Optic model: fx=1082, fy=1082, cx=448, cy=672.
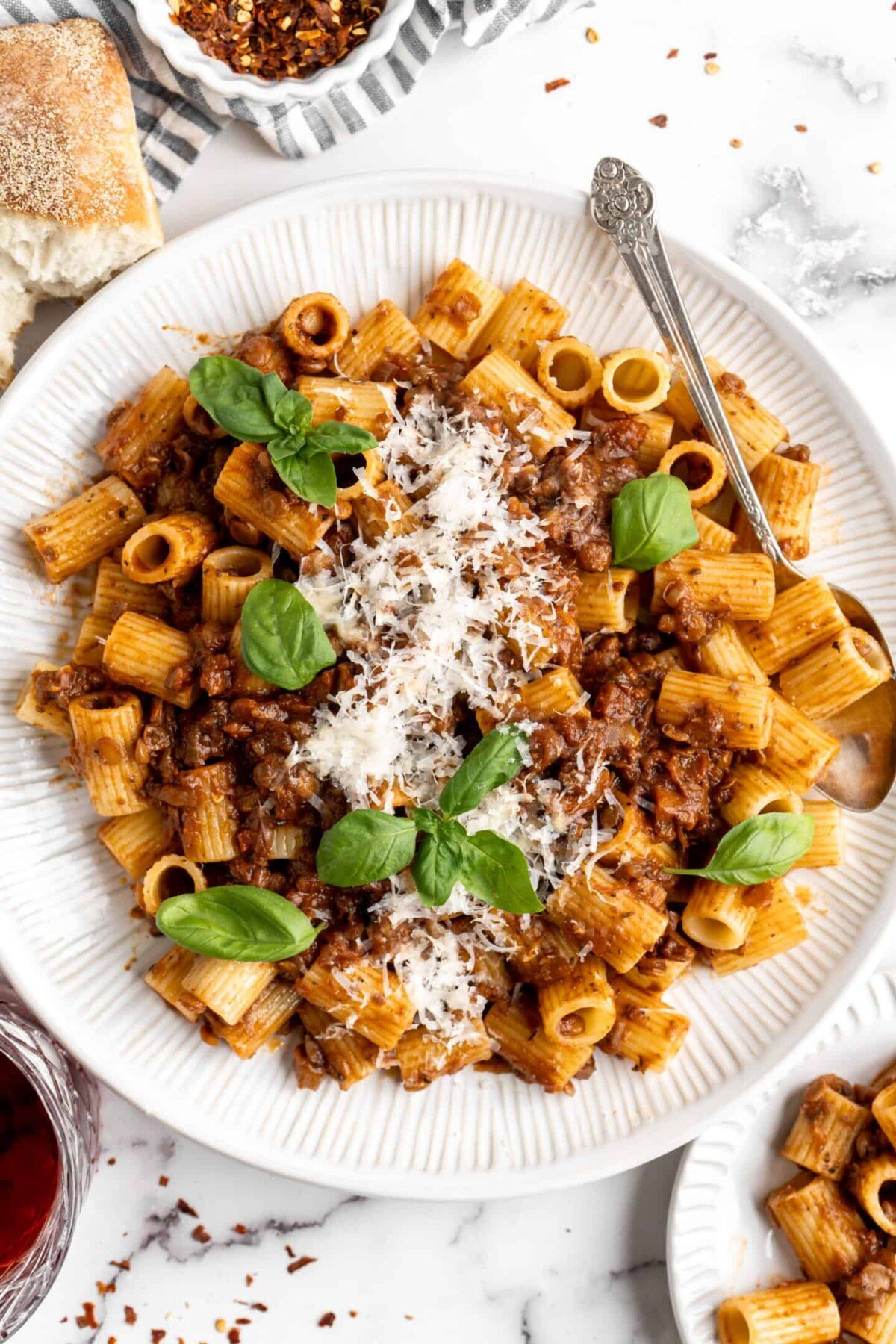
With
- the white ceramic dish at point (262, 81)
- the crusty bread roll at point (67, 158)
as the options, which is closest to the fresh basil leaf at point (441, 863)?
the crusty bread roll at point (67, 158)

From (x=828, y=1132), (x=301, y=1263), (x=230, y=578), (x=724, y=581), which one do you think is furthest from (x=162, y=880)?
(x=828, y=1132)

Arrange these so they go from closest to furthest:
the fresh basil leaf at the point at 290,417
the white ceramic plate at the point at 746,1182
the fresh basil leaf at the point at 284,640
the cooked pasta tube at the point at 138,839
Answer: the fresh basil leaf at the point at 284,640
the fresh basil leaf at the point at 290,417
the cooked pasta tube at the point at 138,839
the white ceramic plate at the point at 746,1182

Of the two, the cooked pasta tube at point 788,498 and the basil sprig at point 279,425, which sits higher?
the basil sprig at point 279,425

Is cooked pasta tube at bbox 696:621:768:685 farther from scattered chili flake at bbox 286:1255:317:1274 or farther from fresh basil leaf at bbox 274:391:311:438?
scattered chili flake at bbox 286:1255:317:1274

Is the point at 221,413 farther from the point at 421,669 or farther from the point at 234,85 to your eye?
the point at 234,85

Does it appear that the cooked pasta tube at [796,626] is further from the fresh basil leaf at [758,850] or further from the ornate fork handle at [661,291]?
the fresh basil leaf at [758,850]

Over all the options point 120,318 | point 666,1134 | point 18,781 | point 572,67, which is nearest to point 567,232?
point 572,67
